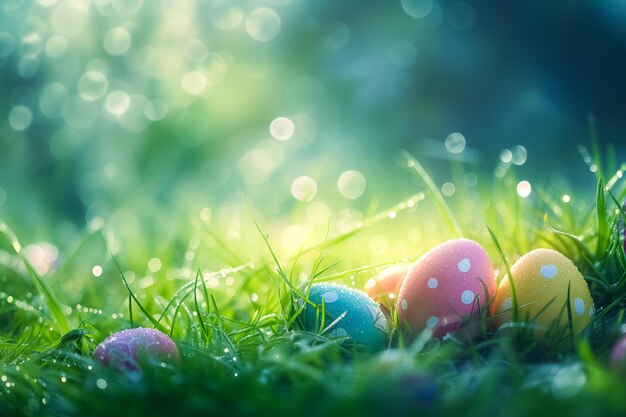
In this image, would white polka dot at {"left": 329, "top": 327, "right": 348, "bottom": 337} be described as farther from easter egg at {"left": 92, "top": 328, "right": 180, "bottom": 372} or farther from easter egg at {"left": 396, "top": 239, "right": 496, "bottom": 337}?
easter egg at {"left": 92, "top": 328, "right": 180, "bottom": 372}

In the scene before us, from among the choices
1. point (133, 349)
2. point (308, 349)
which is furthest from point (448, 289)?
point (133, 349)

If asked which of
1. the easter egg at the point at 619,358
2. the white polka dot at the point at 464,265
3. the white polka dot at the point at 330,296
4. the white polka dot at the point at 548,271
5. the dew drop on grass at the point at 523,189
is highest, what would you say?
the dew drop on grass at the point at 523,189

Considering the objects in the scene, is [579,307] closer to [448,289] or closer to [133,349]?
[448,289]

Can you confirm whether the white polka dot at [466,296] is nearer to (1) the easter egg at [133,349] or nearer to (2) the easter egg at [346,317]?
(2) the easter egg at [346,317]

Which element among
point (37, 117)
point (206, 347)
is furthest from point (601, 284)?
point (37, 117)

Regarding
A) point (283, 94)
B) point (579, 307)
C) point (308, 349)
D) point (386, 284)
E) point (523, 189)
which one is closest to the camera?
point (308, 349)

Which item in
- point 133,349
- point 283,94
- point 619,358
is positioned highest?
point 283,94

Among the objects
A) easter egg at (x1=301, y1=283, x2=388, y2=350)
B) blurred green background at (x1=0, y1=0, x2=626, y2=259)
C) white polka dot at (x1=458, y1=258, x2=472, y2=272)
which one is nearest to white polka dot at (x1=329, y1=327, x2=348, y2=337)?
easter egg at (x1=301, y1=283, x2=388, y2=350)

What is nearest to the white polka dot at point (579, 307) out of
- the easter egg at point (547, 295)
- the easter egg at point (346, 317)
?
the easter egg at point (547, 295)
